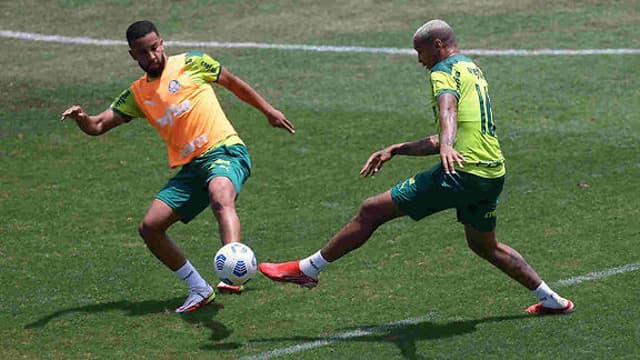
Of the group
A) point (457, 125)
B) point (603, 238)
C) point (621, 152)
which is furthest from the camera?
point (621, 152)

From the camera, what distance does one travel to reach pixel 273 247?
Answer: 10.5 metres

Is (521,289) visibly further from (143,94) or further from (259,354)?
(143,94)

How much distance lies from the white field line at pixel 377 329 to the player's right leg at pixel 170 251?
1.17 meters

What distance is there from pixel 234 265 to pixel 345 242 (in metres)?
0.86

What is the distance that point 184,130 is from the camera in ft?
30.2

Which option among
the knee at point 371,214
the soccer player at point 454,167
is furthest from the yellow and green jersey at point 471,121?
the knee at point 371,214

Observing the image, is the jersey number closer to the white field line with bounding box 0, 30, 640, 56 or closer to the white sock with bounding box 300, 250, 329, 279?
the white sock with bounding box 300, 250, 329, 279

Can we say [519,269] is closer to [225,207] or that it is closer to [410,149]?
[410,149]

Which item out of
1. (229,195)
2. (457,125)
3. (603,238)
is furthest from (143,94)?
(603,238)

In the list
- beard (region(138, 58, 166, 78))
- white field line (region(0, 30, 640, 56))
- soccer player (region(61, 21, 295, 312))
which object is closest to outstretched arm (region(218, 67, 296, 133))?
soccer player (region(61, 21, 295, 312))

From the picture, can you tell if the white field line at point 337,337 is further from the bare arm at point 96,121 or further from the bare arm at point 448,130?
the bare arm at point 96,121

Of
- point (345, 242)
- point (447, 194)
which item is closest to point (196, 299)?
point (345, 242)

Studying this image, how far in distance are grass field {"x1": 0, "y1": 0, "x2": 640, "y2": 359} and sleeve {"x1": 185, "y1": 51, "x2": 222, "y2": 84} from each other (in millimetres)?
1712

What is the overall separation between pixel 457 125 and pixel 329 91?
741cm
